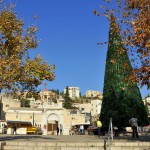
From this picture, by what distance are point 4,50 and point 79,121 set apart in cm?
4449

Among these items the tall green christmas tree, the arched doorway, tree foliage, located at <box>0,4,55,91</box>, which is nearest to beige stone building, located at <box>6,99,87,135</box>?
the arched doorway

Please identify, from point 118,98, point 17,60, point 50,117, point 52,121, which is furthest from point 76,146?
point 52,121

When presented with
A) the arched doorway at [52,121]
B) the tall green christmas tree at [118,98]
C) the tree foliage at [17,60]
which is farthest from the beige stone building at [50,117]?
the tree foliage at [17,60]

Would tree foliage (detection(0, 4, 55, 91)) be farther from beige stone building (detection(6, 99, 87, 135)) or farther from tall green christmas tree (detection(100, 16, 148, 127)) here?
beige stone building (detection(6, 99, 87, 135))

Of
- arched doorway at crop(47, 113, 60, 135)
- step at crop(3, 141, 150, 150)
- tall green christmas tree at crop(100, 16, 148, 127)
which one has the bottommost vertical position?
step at crop(3, 141, 150, 150)

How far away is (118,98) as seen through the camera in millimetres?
35938

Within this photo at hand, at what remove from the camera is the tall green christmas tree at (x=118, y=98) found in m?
35.3

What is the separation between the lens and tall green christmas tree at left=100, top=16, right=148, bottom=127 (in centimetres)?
3531

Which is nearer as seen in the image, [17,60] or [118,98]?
[17,60]

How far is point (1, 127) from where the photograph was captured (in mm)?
50156

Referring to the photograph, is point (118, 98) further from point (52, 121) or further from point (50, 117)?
point (52, 121)

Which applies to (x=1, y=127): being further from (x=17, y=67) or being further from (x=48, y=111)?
(x=17, y=67)

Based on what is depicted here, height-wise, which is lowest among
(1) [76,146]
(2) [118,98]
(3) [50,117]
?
(1) [76,146]

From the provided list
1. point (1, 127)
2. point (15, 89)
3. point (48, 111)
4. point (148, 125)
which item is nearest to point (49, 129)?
point (48, 111)
